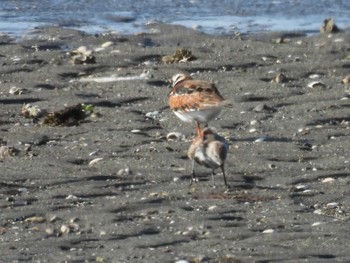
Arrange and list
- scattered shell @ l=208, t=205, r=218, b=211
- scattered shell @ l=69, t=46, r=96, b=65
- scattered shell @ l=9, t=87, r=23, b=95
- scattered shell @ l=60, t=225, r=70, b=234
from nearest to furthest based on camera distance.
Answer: scattered shell @ l=60, t=225, r=70, b=234 < scattered shell @ l=208, t=205, r=218, b=211 < scattered shell @ l=9, t=87, r=23, b=95 < scattered shell @ l=69, t=46, r=96, b=65

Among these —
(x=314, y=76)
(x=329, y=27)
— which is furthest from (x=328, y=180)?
(x=329, y=27)

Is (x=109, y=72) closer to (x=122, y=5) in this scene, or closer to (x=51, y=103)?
(x=51, y=103)

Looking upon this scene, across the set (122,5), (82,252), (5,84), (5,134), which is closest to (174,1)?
(122,5)

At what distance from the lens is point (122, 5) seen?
1814cm

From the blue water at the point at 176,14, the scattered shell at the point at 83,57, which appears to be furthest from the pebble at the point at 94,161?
the blue water at the point at 176,14

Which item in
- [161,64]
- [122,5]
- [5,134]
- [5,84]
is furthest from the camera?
[122,5]

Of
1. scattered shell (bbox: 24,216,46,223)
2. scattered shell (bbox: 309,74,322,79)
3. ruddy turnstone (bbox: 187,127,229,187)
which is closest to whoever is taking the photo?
scattered shell (bbox: 24,216,46,223)

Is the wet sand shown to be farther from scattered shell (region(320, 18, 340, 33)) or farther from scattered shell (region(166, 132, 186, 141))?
scattered shell (region(320, 18, 340, 33))

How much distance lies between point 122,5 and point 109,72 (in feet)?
16.1

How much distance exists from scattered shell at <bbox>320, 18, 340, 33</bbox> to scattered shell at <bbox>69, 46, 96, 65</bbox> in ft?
10.4

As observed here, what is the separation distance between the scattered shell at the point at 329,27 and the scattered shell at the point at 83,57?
10.4ft

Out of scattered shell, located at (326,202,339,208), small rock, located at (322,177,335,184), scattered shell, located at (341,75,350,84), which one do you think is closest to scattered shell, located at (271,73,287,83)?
scattered shell, located at (341,75,350,84)

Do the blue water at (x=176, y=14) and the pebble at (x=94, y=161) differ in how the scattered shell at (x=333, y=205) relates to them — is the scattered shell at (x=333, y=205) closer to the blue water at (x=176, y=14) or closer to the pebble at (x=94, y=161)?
the pebble at (x=94, y=161)

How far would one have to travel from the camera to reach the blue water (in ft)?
54.0
